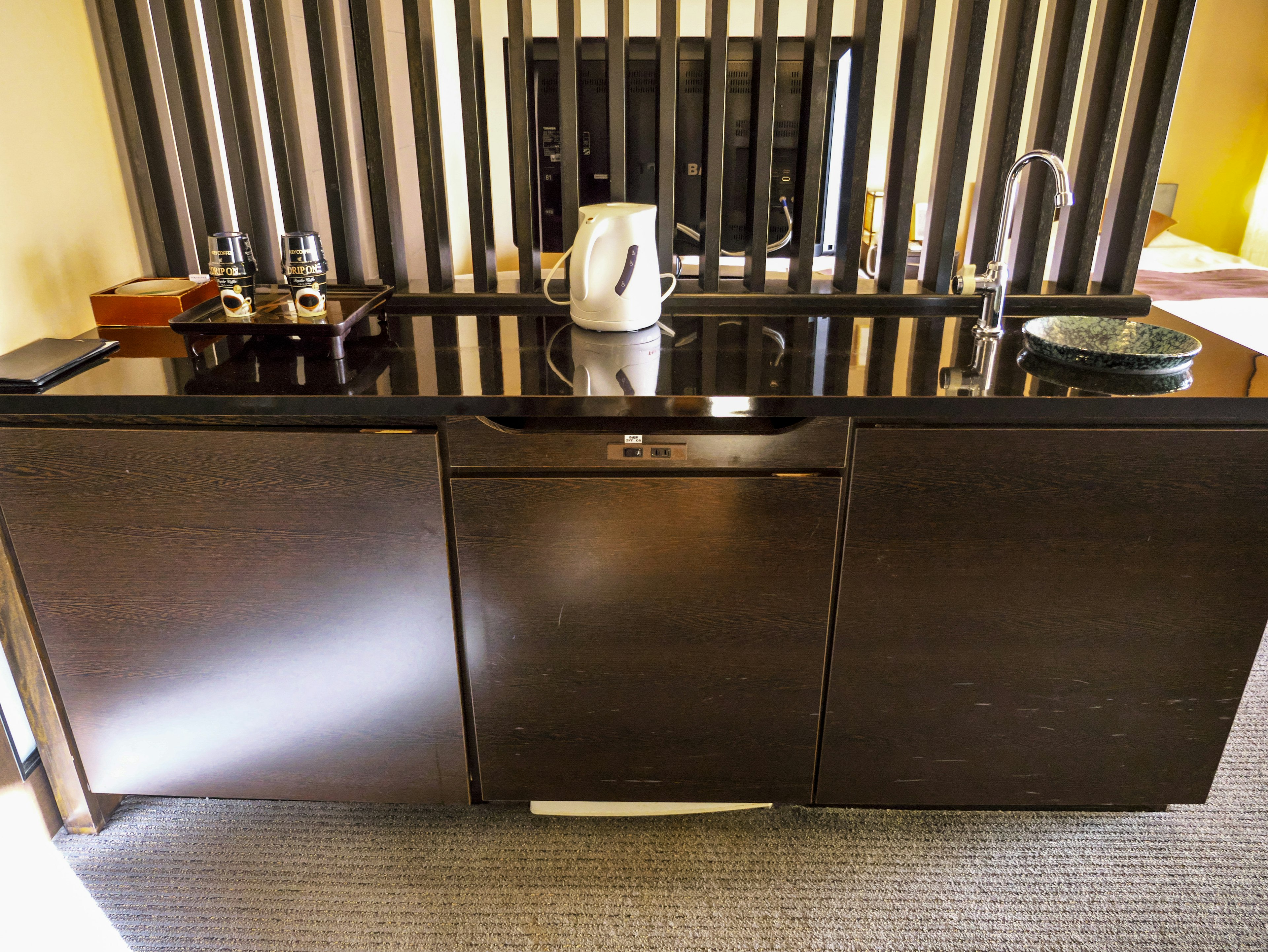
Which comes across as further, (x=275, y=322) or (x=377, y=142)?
(x=377, y=142)

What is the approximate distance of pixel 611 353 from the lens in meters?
1.31

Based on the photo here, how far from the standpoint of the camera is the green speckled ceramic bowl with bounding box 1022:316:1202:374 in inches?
47.3

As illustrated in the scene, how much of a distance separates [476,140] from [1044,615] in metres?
1.24

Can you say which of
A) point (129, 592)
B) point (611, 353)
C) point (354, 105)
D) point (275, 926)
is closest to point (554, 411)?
point (611, 353)

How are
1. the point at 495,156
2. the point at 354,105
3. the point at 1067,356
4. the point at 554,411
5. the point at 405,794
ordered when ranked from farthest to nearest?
the point at 495,156, the point at 354,105, the point at 405,794, the point at 1067,356, the point at 554,411

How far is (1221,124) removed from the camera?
391 cm

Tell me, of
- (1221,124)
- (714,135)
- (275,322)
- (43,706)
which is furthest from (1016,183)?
(1221,124)

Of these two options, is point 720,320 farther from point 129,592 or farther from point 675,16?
point 129,592

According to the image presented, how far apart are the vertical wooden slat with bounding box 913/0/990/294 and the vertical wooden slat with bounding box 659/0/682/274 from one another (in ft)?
1.62

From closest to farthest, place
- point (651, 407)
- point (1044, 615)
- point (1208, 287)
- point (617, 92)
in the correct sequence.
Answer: point (651, 407), point (1044, 615), point (617, 92), point (1208, 287)

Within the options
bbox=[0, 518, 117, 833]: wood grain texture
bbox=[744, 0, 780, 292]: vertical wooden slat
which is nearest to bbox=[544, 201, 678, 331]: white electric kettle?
bbox=[744, 0, 780, 292]: vertical wooden slat

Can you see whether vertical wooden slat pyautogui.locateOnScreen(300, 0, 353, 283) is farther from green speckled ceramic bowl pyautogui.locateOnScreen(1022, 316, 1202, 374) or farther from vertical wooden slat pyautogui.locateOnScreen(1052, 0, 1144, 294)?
vertical wooden slat pyautogui.locateOnScreen(1052, 0, 1144, 294)

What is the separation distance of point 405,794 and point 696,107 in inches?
52.8

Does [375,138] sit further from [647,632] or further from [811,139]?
[647,632]
